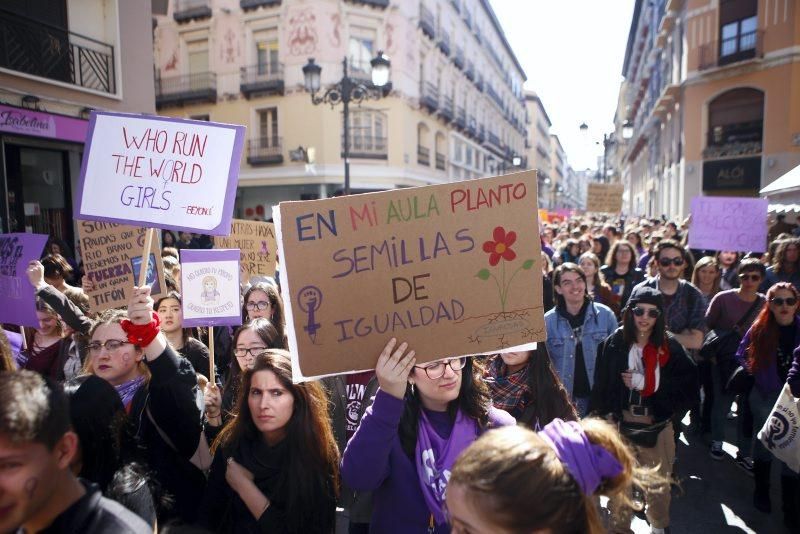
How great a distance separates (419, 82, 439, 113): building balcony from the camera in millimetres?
24266

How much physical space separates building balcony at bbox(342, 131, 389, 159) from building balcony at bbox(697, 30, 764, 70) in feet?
41.4

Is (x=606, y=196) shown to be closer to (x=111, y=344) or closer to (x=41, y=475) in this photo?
(x=111, y=344)

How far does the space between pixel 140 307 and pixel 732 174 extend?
22518mm

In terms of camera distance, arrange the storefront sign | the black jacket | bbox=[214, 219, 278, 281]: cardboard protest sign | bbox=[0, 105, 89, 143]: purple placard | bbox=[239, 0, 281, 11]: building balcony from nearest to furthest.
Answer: the black jacket < bbox=[214, 219, 278, 281]: cardboard protest sign < bbox=[0, 105, 89, 143]: purple placard < the storefront sign < bbox=[239, 0, 281, 11]: building balcony

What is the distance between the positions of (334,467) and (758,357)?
3199 millimetres

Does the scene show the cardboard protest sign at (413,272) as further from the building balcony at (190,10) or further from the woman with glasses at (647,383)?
the building balcony at (190,10)

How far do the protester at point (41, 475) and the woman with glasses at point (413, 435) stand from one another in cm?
73

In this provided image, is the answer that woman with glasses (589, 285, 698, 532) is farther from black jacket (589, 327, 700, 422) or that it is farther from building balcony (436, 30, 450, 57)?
building balcony (436, 30, 450, 57)

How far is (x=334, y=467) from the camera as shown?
7.62ft

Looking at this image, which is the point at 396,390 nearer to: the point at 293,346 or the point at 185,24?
the point at 293,346

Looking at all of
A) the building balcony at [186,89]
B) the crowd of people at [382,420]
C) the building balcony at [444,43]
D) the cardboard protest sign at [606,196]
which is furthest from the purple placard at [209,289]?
the building balcony at [444,43]

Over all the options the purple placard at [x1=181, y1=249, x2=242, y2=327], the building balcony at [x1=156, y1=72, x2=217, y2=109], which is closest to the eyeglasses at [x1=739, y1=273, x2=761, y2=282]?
the purple placard at [x1=181, y1=249, x2=242, y2=327]

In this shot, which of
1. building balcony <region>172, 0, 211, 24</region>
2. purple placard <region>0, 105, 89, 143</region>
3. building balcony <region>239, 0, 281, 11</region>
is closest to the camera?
purple placard <region>0, 105, 89, 143</region>

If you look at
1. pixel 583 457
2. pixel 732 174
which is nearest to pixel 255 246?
pixel 583 457
